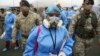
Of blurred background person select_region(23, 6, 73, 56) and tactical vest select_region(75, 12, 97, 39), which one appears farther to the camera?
tactical vest select_region(75, 12, 97, 39)

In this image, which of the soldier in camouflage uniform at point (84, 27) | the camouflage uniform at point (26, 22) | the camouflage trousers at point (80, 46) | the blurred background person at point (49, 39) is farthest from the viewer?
the camouflage uniform at point (26, 22)

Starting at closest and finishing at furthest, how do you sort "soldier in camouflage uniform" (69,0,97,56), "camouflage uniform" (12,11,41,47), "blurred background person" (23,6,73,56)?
"blurred background person" (23,6,73,56) → "soldier in camouflage uniform" (69,0,97,56) → "camouflage uniform" (12,11,41,47)

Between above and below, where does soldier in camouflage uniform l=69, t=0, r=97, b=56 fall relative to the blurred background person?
below

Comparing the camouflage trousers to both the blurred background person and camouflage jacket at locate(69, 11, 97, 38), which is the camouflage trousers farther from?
the blurred background person

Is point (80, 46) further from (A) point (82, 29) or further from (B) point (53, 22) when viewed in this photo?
(B) point (53, 22)

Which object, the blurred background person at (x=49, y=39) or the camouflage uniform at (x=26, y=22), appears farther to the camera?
the camouflage uniform at (x=26, y=22)

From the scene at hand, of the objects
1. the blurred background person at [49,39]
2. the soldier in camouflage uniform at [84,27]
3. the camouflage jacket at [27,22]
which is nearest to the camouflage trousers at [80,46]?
the soldier in camouflage uniform at [84,27]

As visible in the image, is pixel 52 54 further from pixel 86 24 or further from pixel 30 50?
pixel 86 24

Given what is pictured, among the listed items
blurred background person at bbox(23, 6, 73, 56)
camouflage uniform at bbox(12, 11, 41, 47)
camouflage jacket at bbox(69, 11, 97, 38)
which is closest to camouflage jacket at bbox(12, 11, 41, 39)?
camouflage uniform at bbox(12, 11, 41, 47)

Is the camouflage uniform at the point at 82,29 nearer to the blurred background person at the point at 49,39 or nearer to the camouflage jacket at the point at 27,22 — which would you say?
the camouflage jacket at the point at 27,22

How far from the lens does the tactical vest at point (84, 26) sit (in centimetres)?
782

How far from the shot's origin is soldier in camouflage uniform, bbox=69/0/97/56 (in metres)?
7.80

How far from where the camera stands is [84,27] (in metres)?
7.93

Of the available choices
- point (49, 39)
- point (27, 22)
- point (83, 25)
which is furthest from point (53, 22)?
point (27, 22)
